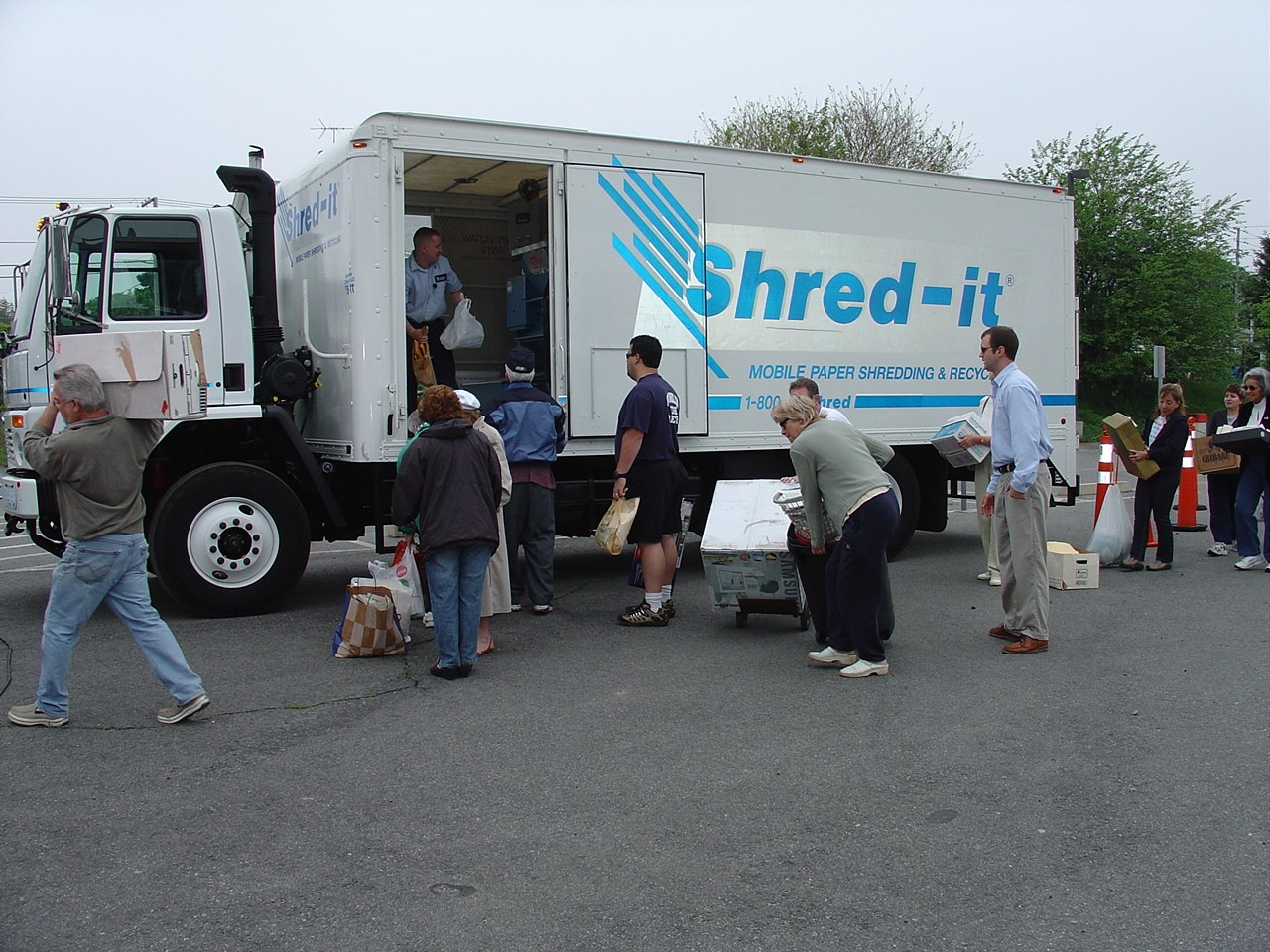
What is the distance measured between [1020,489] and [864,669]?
148 cm

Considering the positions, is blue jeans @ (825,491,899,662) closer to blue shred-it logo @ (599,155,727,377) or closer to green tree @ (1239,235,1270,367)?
blue shred-it logo @ (599,155,727,377)

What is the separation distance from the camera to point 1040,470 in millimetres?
7000

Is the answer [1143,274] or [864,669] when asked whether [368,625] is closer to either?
[864,669]

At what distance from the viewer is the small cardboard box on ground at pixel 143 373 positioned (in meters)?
5.20

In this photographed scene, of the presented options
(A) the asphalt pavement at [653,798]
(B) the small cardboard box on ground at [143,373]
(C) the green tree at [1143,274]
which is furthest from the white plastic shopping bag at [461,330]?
(C) the green tree at [1143,274]

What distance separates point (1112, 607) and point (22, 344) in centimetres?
795

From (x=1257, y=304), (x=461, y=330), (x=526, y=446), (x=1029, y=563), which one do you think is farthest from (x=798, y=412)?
(x=1257, y=304)

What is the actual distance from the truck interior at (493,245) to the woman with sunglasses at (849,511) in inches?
132

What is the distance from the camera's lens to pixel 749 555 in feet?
23.7

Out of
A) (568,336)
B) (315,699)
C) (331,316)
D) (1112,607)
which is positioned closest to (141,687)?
(315,699)

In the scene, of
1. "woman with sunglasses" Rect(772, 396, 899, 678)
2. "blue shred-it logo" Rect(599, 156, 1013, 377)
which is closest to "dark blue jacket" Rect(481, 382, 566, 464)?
"blue shred-it logo" Rect(599, 156, 1013, 377)

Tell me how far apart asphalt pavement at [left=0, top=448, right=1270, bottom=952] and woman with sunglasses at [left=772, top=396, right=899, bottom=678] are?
0.29 metres

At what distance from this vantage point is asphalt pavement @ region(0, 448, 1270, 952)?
3418 mm

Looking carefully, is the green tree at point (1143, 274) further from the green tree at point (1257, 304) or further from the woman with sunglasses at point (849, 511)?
the woman with sunglasses at point (849, 511)
